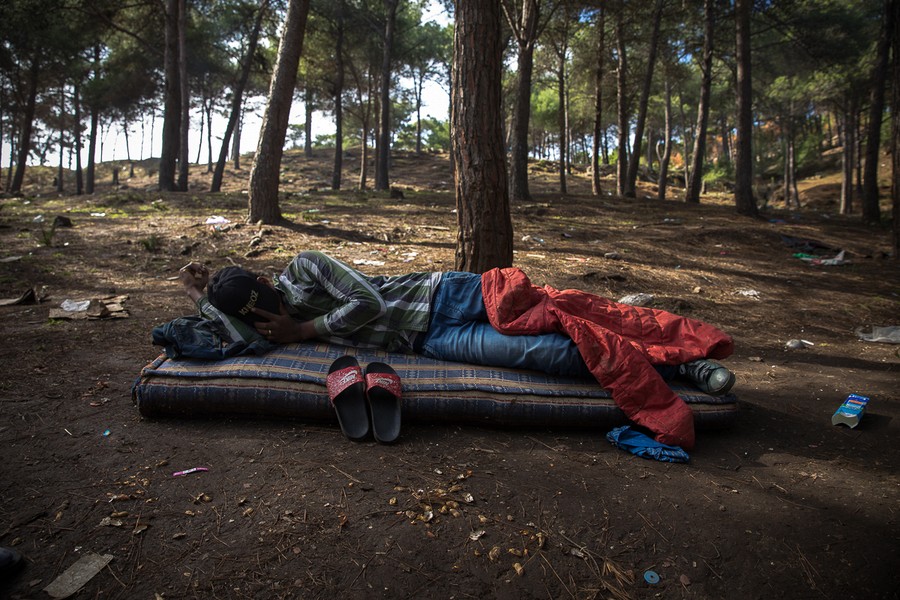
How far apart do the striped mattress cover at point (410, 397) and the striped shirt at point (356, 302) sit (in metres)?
0.37

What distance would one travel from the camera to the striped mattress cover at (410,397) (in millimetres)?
2615

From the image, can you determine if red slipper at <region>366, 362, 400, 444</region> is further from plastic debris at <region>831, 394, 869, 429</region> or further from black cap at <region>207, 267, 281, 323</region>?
plastic debris at <region>831, 394, 869, 429</region>

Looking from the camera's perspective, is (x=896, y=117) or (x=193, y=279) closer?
(x=193, y=279)

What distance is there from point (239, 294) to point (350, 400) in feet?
2.97

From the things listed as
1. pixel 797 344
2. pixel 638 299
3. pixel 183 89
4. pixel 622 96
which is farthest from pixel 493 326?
pixel 183 89

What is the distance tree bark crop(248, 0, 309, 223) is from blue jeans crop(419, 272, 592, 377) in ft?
18.0

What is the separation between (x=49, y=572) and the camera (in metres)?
1.61

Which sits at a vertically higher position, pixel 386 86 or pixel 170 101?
pixel 386 86

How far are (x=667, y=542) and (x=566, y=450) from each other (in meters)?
0.70

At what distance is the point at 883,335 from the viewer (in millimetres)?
4578

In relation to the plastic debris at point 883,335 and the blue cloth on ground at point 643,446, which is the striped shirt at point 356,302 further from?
the plastic debris at point 883,335

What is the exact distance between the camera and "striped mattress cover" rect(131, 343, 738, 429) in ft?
8.58

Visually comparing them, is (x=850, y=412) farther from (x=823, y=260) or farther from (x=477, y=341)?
(x=823, y=260)

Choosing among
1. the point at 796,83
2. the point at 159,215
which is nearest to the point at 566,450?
the point at 159,215
